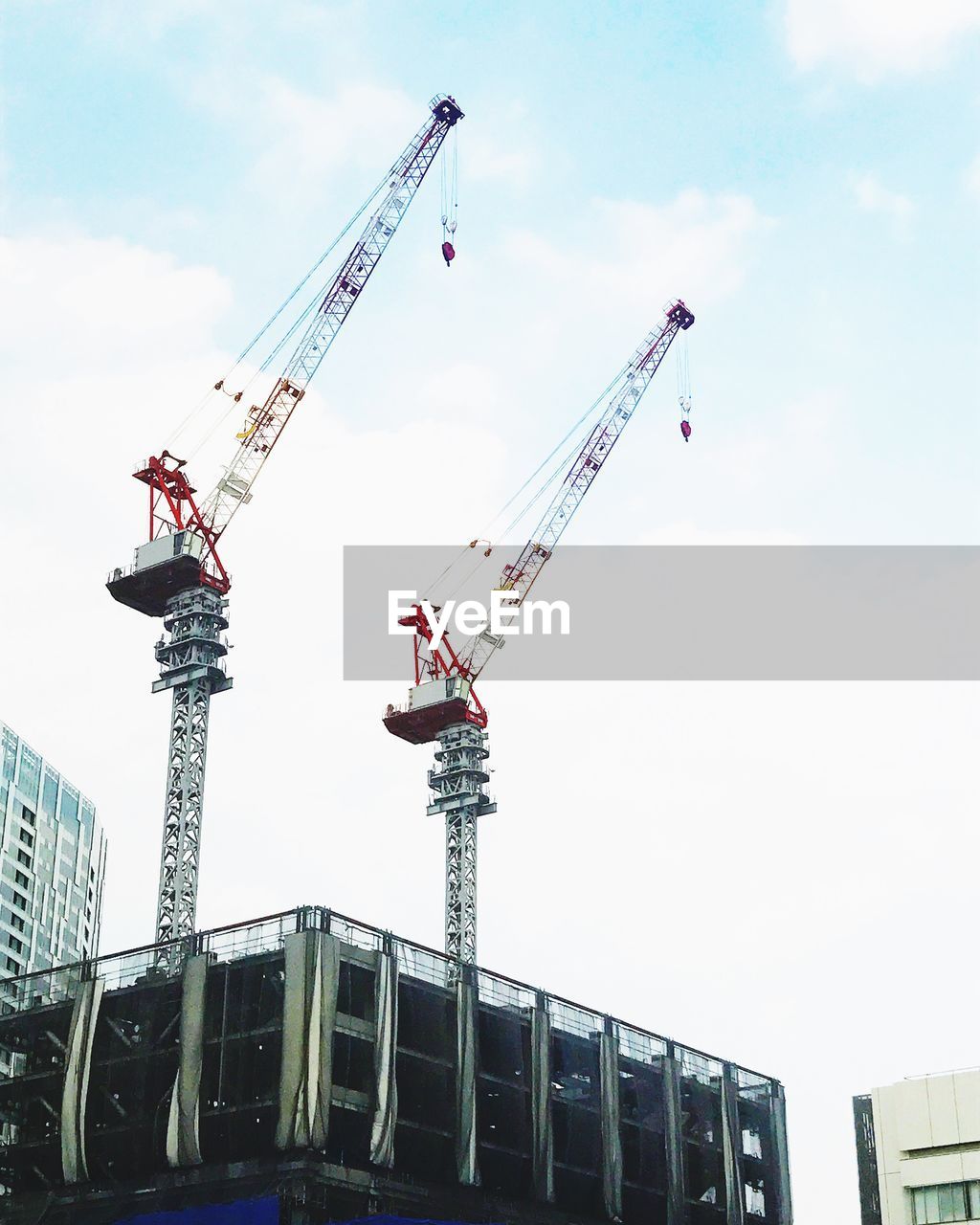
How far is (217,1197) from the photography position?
89.1m

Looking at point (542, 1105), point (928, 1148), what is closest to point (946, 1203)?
point (928, 1148)

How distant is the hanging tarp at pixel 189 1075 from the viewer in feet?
293

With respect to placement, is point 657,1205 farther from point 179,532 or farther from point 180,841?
point 179,532

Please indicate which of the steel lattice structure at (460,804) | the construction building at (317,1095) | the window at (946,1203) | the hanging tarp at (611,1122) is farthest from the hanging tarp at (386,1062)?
the steel lattice structure at (460,804)

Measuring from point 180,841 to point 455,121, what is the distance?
83.4 metres

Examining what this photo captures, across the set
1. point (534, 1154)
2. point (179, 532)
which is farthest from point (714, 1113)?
point (179, 532)

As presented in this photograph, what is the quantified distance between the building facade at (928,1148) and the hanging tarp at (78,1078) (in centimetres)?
4319

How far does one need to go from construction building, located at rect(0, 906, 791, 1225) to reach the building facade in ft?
65.6

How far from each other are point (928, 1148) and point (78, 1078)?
46269 millimetres

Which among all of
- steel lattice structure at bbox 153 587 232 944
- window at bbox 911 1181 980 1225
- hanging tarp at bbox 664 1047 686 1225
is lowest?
window at bbox 911 1181 980 1225

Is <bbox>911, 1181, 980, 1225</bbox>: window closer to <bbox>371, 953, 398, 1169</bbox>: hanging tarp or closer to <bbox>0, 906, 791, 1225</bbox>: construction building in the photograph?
<bbox>0, 906, 791, 1225</bbox>: construction building

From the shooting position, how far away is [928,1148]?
8975 centimetres

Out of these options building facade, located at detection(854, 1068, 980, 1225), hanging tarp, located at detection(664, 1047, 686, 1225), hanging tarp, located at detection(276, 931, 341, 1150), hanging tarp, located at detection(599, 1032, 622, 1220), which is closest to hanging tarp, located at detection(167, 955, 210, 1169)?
hanging tarp, located at detection(276, 931, 341, 1150)

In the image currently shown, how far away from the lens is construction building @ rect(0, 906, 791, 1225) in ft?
292
